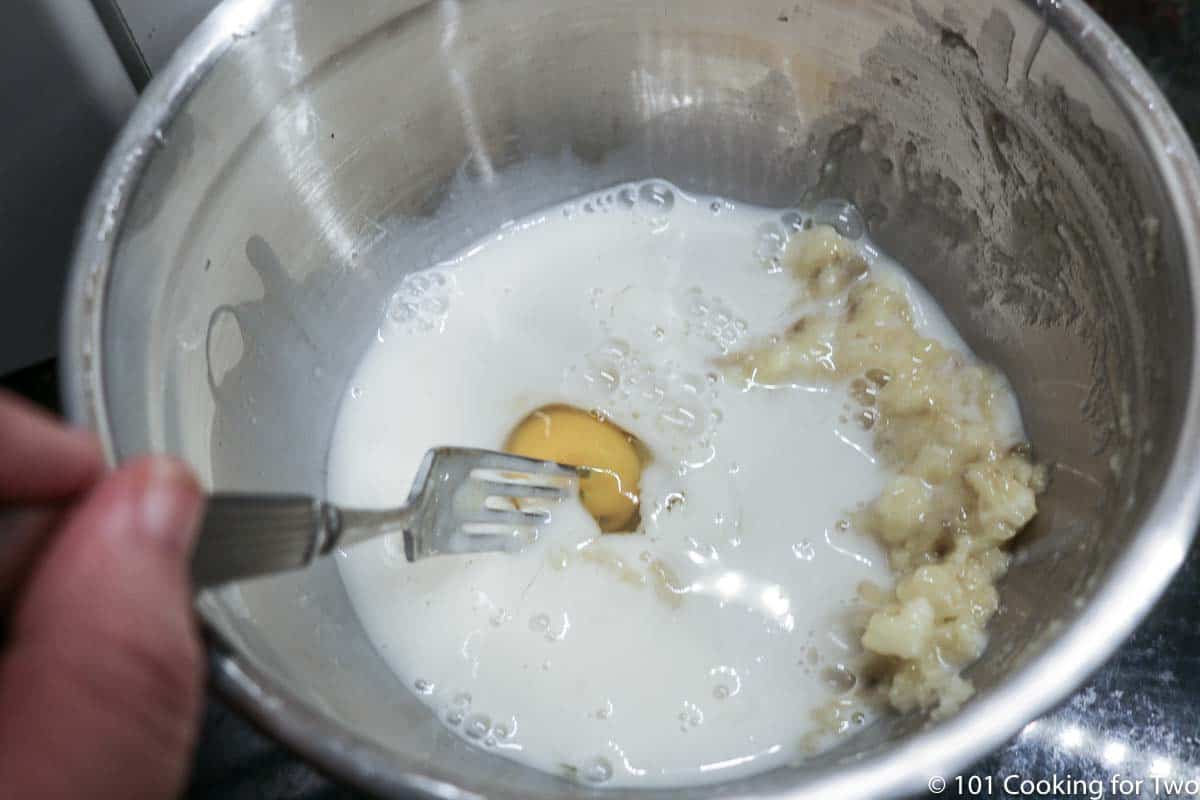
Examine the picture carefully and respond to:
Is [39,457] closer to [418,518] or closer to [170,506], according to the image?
[170,506]

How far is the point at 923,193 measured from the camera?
126 centimetres

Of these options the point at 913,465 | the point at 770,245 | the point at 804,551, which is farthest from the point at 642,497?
the point at 770,245

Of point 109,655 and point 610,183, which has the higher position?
point 109,655

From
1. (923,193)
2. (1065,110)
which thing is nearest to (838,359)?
(923,193)

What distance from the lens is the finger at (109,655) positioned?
492 millimetres

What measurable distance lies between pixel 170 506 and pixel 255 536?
0.11 metres

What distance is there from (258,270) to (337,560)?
0.34m

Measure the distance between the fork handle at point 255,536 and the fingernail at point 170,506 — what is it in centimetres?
4

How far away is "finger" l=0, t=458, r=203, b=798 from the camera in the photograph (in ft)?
1.61

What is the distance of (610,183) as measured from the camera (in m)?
1.40

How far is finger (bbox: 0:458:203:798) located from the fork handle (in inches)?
1.8

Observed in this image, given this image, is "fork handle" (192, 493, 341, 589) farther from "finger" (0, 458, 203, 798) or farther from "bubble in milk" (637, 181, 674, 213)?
"bubble in milk" (637, 181, 674, 213)

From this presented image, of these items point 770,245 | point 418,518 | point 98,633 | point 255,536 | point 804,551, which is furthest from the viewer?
point 770,245

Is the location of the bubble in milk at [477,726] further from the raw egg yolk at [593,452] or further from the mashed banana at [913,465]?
the mashed banana at [913,465]
